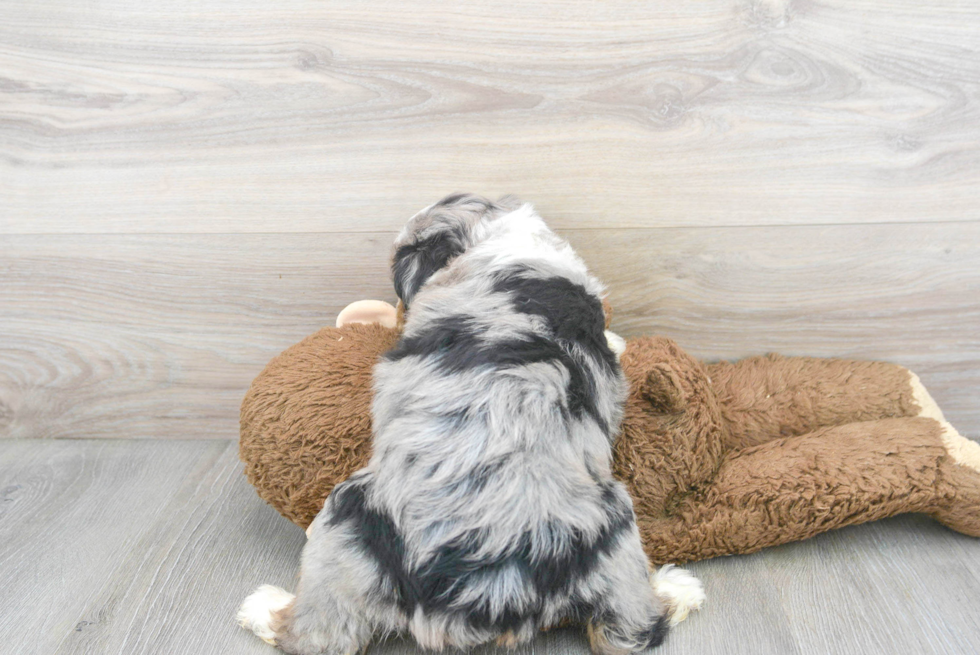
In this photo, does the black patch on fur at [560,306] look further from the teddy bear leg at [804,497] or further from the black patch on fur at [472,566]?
the teddy bear leg at [804,497]

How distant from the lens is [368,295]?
213 centimetres

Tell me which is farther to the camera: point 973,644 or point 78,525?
point 78,525

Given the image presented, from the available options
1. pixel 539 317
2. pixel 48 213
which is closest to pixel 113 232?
pixel 48 213

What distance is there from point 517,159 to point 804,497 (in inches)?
43.7

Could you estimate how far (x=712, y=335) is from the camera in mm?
2131

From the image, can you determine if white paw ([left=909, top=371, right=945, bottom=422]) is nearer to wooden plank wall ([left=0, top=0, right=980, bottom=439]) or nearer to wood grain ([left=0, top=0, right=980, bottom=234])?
wooden plank wall ([left=0, top=0, right=980, bottom=439])

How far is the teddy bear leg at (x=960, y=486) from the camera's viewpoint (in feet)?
5.66

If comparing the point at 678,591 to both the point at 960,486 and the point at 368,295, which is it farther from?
the point at 368,295

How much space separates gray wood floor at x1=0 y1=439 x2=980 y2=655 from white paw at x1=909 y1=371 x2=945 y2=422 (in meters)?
0.28

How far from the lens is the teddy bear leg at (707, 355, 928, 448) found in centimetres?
194

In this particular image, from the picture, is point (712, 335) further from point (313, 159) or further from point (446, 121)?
point (313, 159)

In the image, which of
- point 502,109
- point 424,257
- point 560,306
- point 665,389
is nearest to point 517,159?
point 502,109

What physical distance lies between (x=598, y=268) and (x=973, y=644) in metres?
1.20

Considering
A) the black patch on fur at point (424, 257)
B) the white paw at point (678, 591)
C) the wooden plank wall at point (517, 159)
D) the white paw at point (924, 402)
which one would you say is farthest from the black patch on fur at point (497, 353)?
the white paw at point (924, 402)
